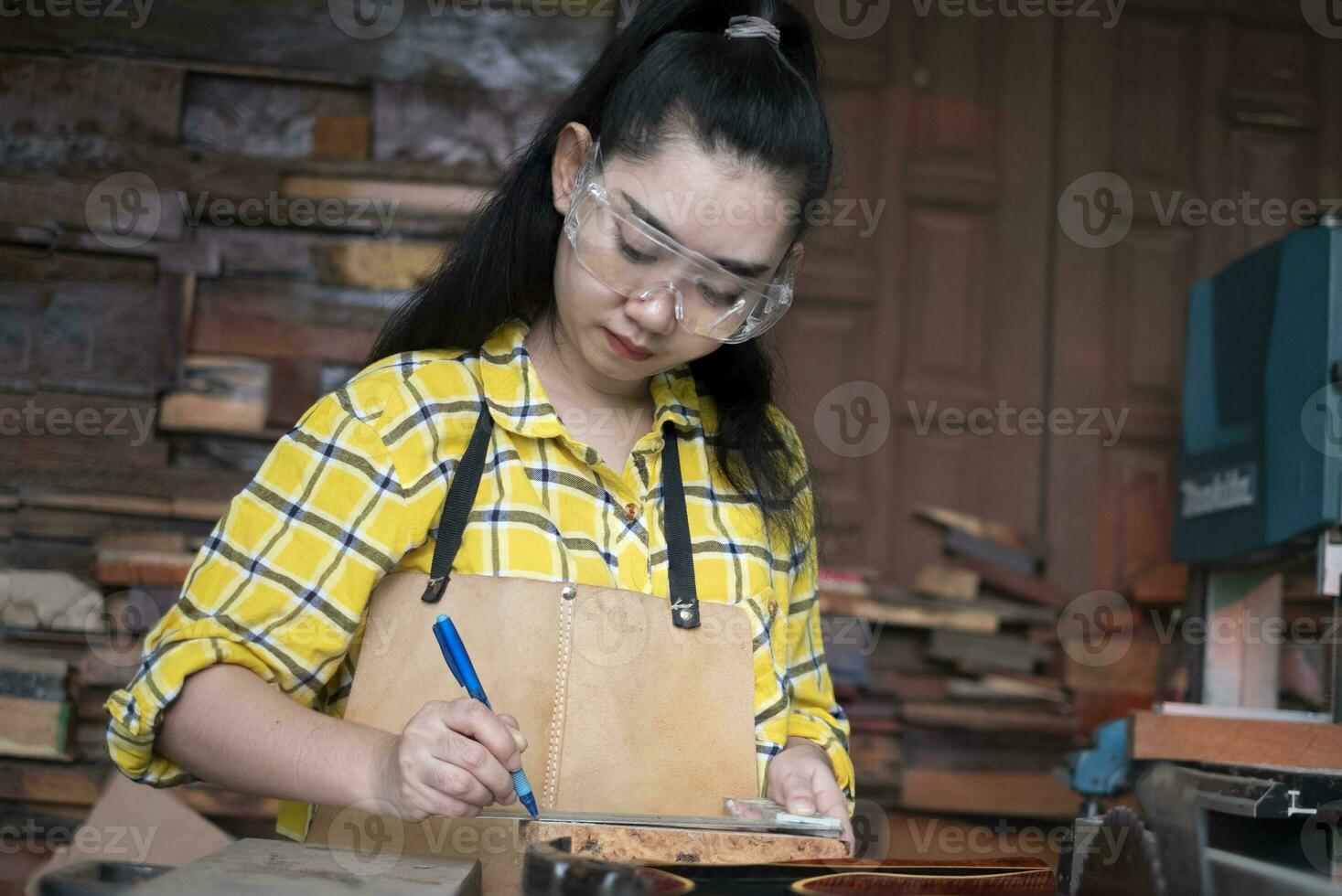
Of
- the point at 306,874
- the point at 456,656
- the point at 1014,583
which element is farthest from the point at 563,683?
the point at 1014,583

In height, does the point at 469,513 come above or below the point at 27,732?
above

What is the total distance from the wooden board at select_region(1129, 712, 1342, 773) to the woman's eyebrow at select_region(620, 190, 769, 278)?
1.05m

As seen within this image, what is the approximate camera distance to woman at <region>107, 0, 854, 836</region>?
1.61m

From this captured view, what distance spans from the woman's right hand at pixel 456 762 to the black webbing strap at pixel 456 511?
0.34 meters

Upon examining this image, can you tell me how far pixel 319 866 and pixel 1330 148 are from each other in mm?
4572

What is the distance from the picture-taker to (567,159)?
1985 mm

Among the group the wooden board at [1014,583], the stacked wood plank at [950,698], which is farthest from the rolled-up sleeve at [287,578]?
the wooden board at [1014,583]

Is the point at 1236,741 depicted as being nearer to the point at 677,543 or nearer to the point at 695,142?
the point at 677,543

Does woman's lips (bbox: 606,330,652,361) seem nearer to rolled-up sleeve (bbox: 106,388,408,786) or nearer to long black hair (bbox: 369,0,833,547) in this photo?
long black hair (bbox: 369,0,833,547)

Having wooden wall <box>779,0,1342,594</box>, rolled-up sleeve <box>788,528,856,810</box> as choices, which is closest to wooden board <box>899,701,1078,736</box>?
wooden wall <box>779,0,1342,594</box>

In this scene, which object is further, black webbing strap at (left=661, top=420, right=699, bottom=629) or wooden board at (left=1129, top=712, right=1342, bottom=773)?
wooden board at (left=1129, top=712, right=1342, bottom=773)

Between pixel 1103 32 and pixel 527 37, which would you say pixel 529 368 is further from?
pixel 1103 32

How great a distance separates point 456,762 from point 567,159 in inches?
36.2

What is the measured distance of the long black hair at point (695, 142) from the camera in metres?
1.86
